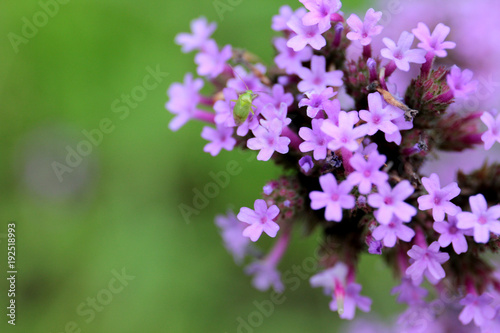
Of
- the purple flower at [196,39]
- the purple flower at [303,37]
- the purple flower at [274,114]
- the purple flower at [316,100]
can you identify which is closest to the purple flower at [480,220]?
the purple flower at [316,100]

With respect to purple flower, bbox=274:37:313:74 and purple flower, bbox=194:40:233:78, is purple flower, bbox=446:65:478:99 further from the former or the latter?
purple flower, bbox=194:40:233:78

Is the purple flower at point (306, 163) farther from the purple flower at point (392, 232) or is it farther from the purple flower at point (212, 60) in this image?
the purple flower at point (212, 60)

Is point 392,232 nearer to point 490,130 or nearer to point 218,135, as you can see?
point 490,130

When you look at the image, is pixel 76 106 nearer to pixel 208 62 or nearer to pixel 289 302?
pixel 208 62

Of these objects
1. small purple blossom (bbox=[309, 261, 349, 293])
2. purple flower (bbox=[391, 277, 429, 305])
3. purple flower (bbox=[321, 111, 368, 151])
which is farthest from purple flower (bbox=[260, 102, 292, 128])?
purple flower (bbox=[391, 277, 429, 305])

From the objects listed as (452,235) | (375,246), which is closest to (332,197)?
(375,246)
